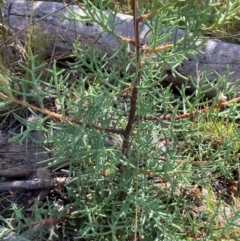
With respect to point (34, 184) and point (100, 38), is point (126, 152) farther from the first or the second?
point (100, 38)

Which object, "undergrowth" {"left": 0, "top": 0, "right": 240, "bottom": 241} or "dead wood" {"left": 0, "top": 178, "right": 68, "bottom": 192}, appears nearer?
"undergrowth" {"left": 0, "top": 0, "right": 240, "bottom": 241}

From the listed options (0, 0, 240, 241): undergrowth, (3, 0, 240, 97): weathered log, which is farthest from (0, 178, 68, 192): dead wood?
(3, 0, 240, 97): weathered log

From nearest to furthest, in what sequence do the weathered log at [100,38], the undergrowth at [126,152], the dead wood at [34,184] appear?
the undergrowth at [126,152] → the dead wood at [34,184] → the weathered log at [100,38]

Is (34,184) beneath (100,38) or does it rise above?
beneath

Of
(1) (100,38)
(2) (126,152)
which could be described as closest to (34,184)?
(2) (126,152)

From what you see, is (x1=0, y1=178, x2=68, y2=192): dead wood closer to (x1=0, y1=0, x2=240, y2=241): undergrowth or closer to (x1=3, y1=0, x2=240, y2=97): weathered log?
(x1=0, y1=0, x2=240, y2=241): undergrowth

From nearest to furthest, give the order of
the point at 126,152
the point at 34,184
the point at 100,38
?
the point at 126,152, the point at 34,184, the point at 100,38

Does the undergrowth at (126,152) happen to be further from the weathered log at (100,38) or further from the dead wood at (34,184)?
the weathered log at (100,38)

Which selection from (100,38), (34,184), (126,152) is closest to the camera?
(126,152)

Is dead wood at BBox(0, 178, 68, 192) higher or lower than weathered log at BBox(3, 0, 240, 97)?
lower

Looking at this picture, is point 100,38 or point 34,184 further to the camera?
point 100,38

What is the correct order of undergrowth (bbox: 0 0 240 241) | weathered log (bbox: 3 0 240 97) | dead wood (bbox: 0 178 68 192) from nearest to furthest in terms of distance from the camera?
1. undergrowth (bbox: 0 0 240 241)
2. dead wood (bbox: 0 178 68 192)
3. weathered log (bbox: 3 0 240 97)

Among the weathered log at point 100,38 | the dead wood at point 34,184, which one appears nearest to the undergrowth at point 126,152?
the dead wood at point 34,184

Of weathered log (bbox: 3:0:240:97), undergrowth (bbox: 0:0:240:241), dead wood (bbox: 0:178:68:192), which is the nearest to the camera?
undergrowth (bbox: 0:0:240:241)
